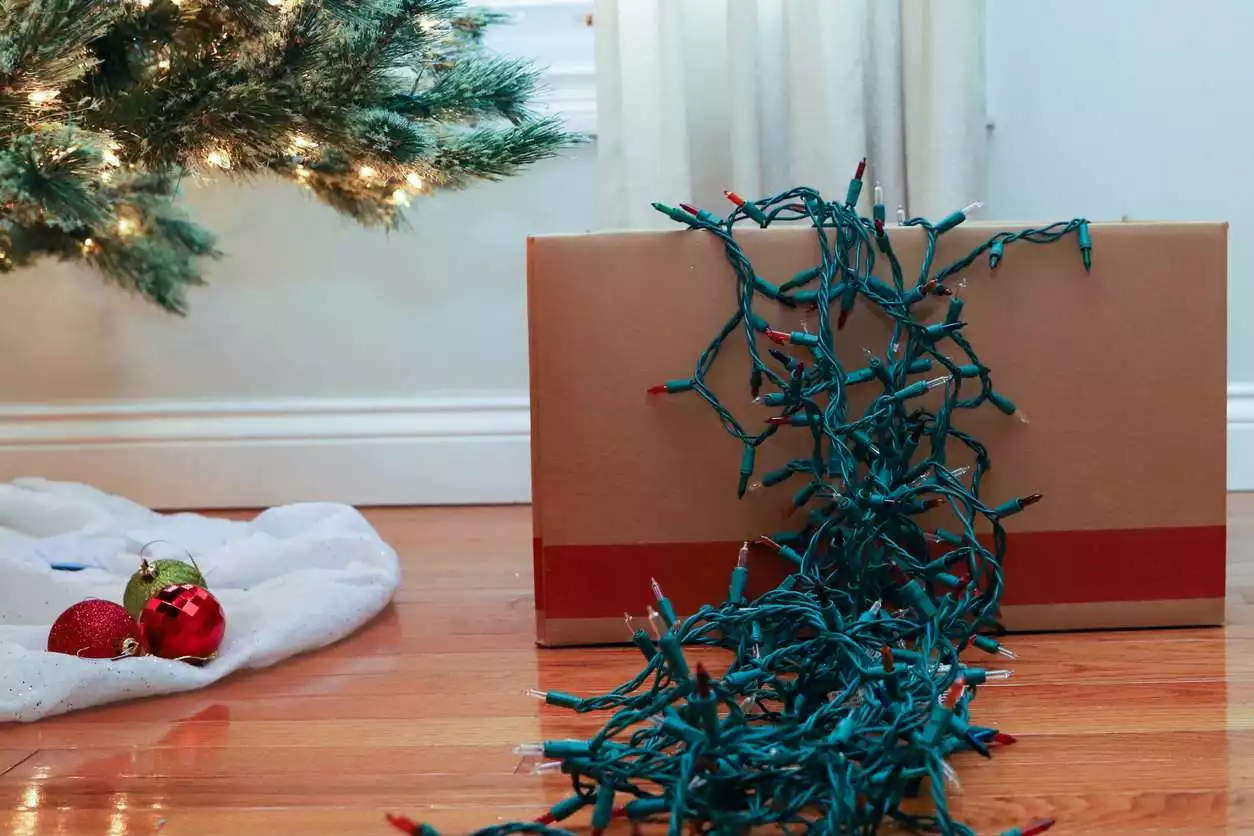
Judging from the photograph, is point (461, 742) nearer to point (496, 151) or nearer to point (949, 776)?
point (949, 776)

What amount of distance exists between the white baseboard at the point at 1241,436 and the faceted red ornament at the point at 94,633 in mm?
1256

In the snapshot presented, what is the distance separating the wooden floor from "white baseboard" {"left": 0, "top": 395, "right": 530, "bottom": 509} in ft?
1.75

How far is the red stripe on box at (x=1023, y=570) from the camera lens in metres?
0.78

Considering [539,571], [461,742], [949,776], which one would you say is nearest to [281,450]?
[539,571]

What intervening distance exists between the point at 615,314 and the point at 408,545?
528 millimetres

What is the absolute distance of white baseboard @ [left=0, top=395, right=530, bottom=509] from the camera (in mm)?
1399

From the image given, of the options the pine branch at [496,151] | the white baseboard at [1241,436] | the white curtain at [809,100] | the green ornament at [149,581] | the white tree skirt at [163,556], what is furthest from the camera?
the white baseboard at [1241,436]

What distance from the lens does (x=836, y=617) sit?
1.91 ft

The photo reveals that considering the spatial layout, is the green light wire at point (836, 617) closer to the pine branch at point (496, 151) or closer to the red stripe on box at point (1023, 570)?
the red stripe on box at point (1023, 570)

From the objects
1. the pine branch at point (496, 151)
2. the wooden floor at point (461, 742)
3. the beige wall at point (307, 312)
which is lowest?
the wooden floor at point (461, 742)

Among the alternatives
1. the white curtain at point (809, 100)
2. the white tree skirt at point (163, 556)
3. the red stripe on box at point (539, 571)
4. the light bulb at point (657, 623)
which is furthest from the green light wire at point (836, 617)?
the white curtain at point (809, 100)

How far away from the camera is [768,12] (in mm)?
1221

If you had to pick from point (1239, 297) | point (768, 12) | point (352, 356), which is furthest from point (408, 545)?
point (1239, 297)

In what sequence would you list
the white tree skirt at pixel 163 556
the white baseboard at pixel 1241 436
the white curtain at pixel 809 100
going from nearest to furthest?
the white tree skirt at pixel 163 556 < the white curtain at pixel 809 100 < the white baseboard at pixel 1241 436
